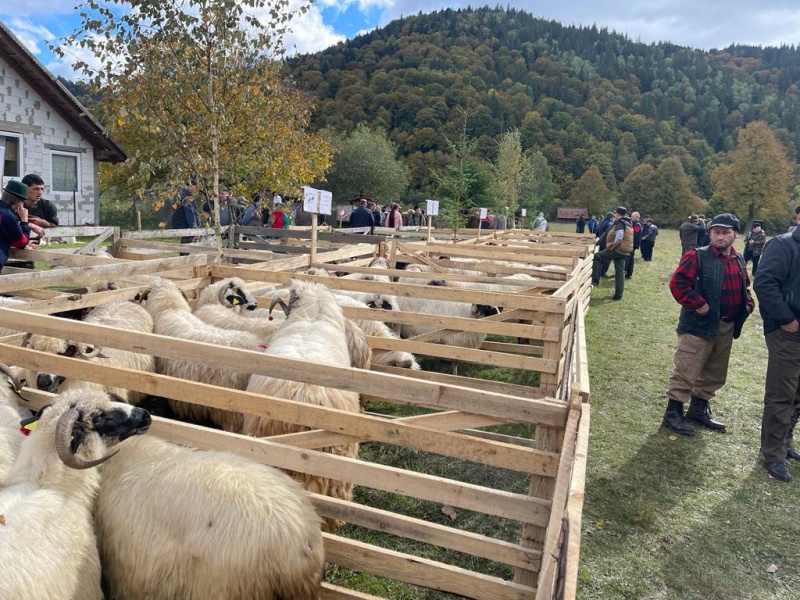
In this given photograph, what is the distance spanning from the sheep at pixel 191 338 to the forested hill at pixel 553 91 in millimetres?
62070

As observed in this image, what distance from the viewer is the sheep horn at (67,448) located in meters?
2.53

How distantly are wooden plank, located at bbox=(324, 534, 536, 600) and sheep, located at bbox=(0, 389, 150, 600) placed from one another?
1.18 m

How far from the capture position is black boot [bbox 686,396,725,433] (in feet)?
20.9

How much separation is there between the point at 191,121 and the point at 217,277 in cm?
323

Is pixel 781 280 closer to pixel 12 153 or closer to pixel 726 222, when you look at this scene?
pixel 726 222

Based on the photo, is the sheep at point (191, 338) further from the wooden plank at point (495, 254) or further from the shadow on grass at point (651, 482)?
the wooden plank at point (495, 254)

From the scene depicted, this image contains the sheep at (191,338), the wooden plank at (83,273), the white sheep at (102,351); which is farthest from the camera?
the wooden plank at (83,273)

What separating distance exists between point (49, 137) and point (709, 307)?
21526 mm

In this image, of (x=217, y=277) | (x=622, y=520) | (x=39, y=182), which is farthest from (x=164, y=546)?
(x=39, y=182)

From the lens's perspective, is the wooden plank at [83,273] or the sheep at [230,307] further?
the sheep at [230,307]

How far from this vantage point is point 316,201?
26.3ft

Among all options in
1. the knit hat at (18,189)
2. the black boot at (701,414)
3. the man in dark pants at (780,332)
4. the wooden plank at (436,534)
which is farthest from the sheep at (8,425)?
the black boot at (701,414)

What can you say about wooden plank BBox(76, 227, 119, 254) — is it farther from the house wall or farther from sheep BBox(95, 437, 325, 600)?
the house wall

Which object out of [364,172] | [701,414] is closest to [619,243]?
[701,414]
